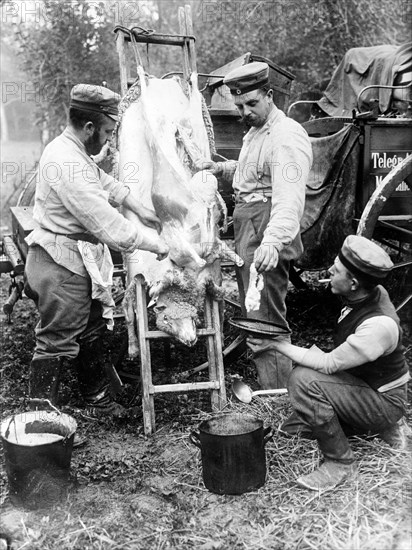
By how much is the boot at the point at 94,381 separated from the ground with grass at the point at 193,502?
15cm

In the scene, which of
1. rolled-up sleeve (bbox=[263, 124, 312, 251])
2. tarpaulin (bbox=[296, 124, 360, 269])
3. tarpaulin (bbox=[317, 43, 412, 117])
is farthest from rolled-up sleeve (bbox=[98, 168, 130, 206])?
tarpaulin (bbox=[317, 43, 412, 117])

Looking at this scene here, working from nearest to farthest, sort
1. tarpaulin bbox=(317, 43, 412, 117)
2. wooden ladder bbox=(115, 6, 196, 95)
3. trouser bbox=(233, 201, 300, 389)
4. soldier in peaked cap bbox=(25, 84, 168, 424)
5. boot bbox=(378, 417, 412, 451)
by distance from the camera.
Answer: boot bbox=(378, 417, 412, 451), soldier in peaked cap bbox=(25, 84, 168, 424), trouser bbox=(233, 201, 300, 389), wooden ladder bbox=(115, 6, 196, 95), tarpaulin bbox=(317, 43, 412, 117)

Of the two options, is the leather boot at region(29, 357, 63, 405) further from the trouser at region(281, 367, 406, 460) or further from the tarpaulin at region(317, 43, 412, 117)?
the tarpaulin at region(317, 43, 412, 117)

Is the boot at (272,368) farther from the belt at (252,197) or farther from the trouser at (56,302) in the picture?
the trouser at (56,302)

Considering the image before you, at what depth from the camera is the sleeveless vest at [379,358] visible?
3260 millimetres

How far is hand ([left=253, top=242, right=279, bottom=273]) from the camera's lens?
3.67 metres

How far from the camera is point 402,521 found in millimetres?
2938

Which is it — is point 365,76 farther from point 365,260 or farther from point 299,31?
point 365,260

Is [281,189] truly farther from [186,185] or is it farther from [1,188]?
[1,188]

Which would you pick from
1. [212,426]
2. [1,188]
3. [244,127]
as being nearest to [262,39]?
[244,127]

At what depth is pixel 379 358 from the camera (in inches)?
130

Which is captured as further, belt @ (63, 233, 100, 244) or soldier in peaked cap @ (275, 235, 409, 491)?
belt @ (63, 233, 100, 244)

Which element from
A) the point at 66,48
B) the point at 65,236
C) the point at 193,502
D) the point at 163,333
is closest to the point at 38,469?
the point at 193,502

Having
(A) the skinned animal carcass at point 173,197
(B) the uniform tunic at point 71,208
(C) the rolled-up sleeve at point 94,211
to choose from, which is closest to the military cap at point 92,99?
(B) the uniform tunic at point 71,208
